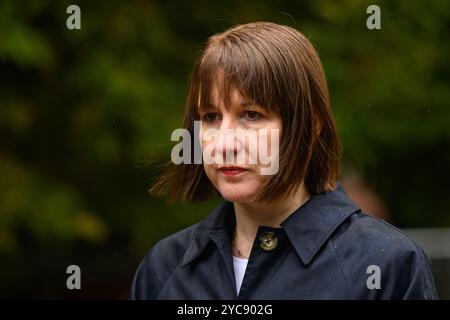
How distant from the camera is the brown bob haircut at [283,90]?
2496 mm

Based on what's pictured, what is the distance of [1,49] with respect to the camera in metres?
5.07

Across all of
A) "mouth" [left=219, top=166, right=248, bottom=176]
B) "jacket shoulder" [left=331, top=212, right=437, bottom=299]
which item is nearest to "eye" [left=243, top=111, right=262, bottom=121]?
"mouth" [left=219, top=166, right=248, bottom=176]

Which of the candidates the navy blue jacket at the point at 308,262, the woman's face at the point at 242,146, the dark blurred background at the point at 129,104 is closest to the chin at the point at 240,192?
the woman's face at the point at 242,146

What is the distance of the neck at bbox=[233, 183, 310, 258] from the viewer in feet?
8.54

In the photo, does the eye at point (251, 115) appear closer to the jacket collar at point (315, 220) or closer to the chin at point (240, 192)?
the chin at point (240, 192)

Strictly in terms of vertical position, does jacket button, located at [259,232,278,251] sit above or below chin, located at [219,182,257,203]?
below

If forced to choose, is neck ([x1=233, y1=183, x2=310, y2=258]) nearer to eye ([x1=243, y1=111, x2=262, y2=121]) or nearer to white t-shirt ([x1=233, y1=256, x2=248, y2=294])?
white t-shirt ([x1=233, y1=256, x2=248, y2=294])

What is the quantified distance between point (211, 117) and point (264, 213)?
0.29m

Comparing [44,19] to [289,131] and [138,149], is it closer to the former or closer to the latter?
[138,149]

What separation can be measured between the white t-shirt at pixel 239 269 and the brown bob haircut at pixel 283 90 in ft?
0.70

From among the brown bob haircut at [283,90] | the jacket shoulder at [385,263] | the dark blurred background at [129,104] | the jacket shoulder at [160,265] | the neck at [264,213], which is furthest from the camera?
the dark blurred background at [129,104]

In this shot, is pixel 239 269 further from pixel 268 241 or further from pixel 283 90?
pixel 283 90

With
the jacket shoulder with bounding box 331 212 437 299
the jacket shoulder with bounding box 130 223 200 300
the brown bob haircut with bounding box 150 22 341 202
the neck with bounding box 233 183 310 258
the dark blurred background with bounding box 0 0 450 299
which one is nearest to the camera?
the jacket shoulder with bounding box 331 212 437 299
